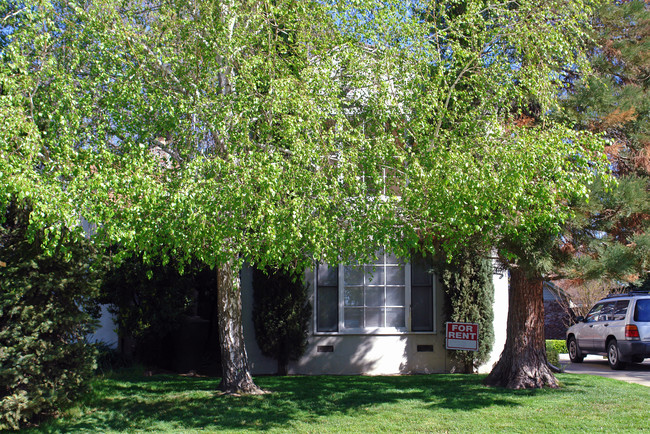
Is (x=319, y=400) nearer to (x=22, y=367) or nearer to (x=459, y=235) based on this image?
(x=459, y=235)

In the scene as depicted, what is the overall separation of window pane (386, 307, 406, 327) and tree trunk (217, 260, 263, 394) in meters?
4.08

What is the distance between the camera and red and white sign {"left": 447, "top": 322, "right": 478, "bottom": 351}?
36.2ft

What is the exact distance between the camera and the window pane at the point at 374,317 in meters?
13.3

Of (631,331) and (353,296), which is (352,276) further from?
(631,331)

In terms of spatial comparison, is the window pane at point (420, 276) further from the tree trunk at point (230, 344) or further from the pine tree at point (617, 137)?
the tree trunk at point (230, 344)

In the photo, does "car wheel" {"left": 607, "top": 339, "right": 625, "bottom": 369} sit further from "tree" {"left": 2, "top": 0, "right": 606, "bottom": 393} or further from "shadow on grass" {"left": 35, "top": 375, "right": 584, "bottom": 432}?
"tree" {"left": 2, "top": 0, "right": 606, "bottom": 393}

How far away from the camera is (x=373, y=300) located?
527 inches

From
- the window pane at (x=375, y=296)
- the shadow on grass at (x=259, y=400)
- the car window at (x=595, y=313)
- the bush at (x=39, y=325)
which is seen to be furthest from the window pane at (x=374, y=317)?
the bush at (x=39, y=325)

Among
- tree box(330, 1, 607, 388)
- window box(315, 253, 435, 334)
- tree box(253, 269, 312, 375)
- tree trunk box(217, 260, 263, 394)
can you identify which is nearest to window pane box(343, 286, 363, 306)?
window box(315, 253, 435, 334)

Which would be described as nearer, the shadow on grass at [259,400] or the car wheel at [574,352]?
the shadow on grass at [259,400]

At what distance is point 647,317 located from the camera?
13.7 meters

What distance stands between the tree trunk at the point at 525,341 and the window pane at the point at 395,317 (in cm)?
307

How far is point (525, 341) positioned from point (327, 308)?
4.46m

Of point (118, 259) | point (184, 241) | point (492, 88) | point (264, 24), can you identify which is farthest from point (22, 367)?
point (492, 88)
